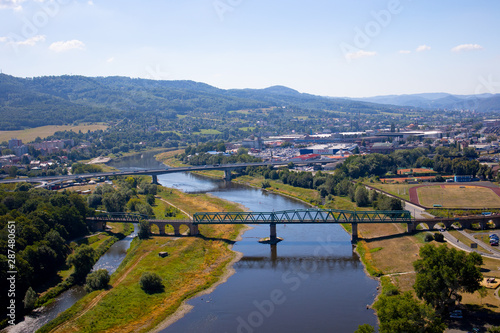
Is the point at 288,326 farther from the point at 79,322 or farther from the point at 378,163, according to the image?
the point at 378,163

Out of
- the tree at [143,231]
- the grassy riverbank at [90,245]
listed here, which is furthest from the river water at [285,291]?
the tree at [143,231]

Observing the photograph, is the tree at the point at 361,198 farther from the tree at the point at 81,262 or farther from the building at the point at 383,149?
the building at the point at 383,149

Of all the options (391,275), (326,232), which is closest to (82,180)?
(326,232)

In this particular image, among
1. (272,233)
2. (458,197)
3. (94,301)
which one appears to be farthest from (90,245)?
(458,197)

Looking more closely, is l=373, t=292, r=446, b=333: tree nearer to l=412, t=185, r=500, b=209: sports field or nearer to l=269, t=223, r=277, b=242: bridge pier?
l=269, t=223, r=277, b=242: bridge pier

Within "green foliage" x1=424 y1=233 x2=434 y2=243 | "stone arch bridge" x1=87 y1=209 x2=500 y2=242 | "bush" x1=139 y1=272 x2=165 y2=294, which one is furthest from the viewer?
"stone arch bridge" x1=87 y1=209 x2=500 y2=242

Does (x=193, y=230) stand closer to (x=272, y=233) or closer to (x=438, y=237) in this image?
(x=272, y=233)

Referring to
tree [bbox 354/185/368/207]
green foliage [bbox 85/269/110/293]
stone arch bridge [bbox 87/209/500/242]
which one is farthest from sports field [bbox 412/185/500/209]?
green foliage [bbox 85/269/110/293]
